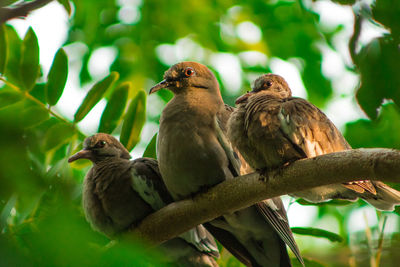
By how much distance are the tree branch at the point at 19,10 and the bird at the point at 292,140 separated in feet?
6.12

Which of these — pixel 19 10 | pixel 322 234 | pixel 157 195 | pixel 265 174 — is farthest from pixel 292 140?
pixel 19 10

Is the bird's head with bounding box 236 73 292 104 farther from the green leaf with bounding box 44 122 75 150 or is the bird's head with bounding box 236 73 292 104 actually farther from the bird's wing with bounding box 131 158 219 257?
the green leaf with bounding box 44 122 75 150

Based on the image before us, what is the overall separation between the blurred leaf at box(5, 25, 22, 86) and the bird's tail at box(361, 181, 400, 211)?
2.59m

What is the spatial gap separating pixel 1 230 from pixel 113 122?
330cm

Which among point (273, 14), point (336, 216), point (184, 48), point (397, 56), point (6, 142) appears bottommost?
point (336, 216)

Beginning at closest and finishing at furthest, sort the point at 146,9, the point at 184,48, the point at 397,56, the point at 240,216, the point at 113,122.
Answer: the point at 397,56 < the point at 240,216 < the point at 113,122 < the point at 146,9 < the point at 184,48

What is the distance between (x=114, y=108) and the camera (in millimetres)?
4168

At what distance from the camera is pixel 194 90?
435cm

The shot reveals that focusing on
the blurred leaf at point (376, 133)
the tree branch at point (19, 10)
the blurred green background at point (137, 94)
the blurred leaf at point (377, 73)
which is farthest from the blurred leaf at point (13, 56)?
the blurred leaf at point (377, 73)

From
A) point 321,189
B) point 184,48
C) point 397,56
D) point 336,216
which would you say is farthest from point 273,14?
point 397,56

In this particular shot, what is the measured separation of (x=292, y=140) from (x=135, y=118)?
1457 millimetres

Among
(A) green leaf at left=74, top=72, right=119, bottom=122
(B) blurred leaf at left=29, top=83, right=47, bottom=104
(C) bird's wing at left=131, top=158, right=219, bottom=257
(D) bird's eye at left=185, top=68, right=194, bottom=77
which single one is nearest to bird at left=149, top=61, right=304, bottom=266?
(C) bird's wing at left=131, top=158, right=219, bottom=257

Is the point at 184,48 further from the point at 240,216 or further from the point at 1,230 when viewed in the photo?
the point at 1,230

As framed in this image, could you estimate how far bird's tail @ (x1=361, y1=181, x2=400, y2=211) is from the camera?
300 centimetres
